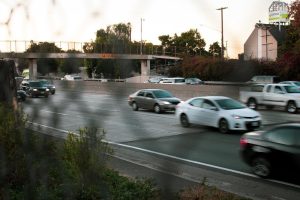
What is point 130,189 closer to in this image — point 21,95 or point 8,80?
point 21,95

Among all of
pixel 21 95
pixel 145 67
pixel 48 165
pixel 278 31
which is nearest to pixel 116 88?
pixel 145 67

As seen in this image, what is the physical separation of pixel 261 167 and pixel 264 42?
5.97 metres

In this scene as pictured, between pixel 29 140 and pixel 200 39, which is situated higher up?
pixel 200 39

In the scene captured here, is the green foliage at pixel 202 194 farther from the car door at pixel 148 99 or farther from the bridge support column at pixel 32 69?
the bridge support column at pixel 32 69

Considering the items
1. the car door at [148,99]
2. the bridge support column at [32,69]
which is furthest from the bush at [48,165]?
the bridge support column at [32,69]

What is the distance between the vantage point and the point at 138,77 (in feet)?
3.96

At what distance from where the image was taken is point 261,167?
6.84m

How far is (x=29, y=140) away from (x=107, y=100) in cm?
166

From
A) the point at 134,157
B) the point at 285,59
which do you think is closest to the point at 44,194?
the point at 285,59

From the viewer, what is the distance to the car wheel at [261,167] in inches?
264

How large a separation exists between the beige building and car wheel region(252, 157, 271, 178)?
574 cm

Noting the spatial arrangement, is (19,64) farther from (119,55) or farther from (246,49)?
(246,49)

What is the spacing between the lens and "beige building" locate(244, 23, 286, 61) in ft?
3.42

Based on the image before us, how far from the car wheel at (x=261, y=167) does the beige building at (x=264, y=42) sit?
18.8 ft
